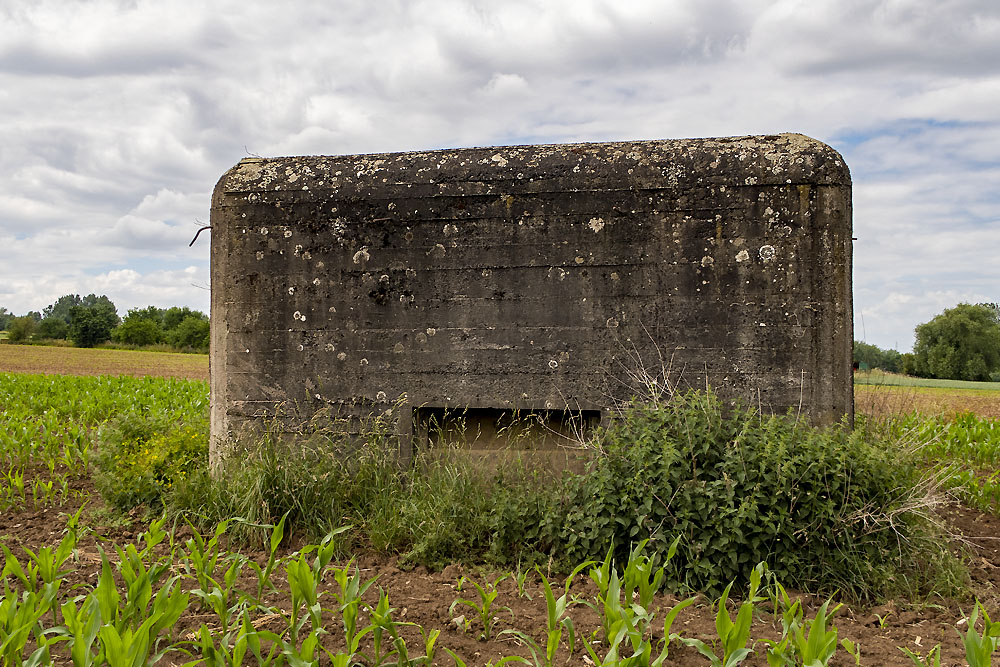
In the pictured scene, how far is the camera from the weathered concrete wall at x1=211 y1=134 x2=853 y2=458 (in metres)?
5.34

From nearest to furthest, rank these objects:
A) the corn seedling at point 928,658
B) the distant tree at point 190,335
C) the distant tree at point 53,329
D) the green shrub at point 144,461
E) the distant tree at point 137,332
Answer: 1. the corn seedling at point 928,658
2. the green shrub at point 144,461
3. the distant tree at point 137,332
4. the distant tree at point 190,335
5. the distant tree at point 53,329

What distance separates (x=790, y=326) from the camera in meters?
5.32

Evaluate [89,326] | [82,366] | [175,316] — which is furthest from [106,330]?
[82,366]

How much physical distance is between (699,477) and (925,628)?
141 cm

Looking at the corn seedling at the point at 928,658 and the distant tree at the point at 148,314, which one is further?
the distant tree at the point at 148,314

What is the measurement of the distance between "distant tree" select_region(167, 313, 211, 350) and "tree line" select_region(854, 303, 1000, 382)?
47.2 meters

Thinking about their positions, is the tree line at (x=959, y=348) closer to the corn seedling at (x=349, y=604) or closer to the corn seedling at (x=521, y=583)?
the corn seedling at (x=521, y=583)

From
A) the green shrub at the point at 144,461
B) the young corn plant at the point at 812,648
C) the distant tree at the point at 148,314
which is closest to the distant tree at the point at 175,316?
the distant tree at the point at 148,314

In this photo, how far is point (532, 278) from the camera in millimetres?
5613

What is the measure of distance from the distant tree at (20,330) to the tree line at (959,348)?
192 ft

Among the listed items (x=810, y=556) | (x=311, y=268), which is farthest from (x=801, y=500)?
(x=311, y=268)

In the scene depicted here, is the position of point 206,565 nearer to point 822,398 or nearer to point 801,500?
point 801,500

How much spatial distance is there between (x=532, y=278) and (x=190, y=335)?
55.7m

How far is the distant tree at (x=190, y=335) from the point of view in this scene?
54.8 m
